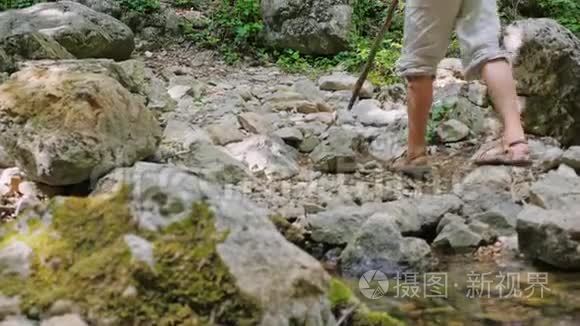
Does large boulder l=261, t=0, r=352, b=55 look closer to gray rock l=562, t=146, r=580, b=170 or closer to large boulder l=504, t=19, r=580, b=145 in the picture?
large boulder l=504, t=19, r=580, b=145

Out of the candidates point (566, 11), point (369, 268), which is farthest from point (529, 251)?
point (566, 11)

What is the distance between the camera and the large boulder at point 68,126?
335 centimetres

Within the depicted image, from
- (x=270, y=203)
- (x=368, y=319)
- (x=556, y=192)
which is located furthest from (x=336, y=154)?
(x=368, y=319)

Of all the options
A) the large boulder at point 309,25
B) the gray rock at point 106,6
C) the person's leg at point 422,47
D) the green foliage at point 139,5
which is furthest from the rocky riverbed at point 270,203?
the green foliage at point 139,5

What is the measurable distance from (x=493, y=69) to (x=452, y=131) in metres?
1.72

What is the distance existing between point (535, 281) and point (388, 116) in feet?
8.79

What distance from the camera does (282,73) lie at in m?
7.20

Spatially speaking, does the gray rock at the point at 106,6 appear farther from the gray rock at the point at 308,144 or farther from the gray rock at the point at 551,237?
the gray rock at the point at 551,237

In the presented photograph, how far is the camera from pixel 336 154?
416 cm

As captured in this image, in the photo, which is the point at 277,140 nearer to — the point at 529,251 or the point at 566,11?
the point at 529,251

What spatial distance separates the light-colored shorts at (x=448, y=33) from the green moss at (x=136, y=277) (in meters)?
1.66

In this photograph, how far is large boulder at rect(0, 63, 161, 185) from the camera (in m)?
3.35

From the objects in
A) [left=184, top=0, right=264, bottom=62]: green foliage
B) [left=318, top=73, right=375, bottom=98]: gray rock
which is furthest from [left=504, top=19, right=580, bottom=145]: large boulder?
[left=184, top=0, right=264, bottom=62]: green foliage

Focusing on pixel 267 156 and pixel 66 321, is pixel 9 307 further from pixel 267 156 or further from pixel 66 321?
pixel 267 156
